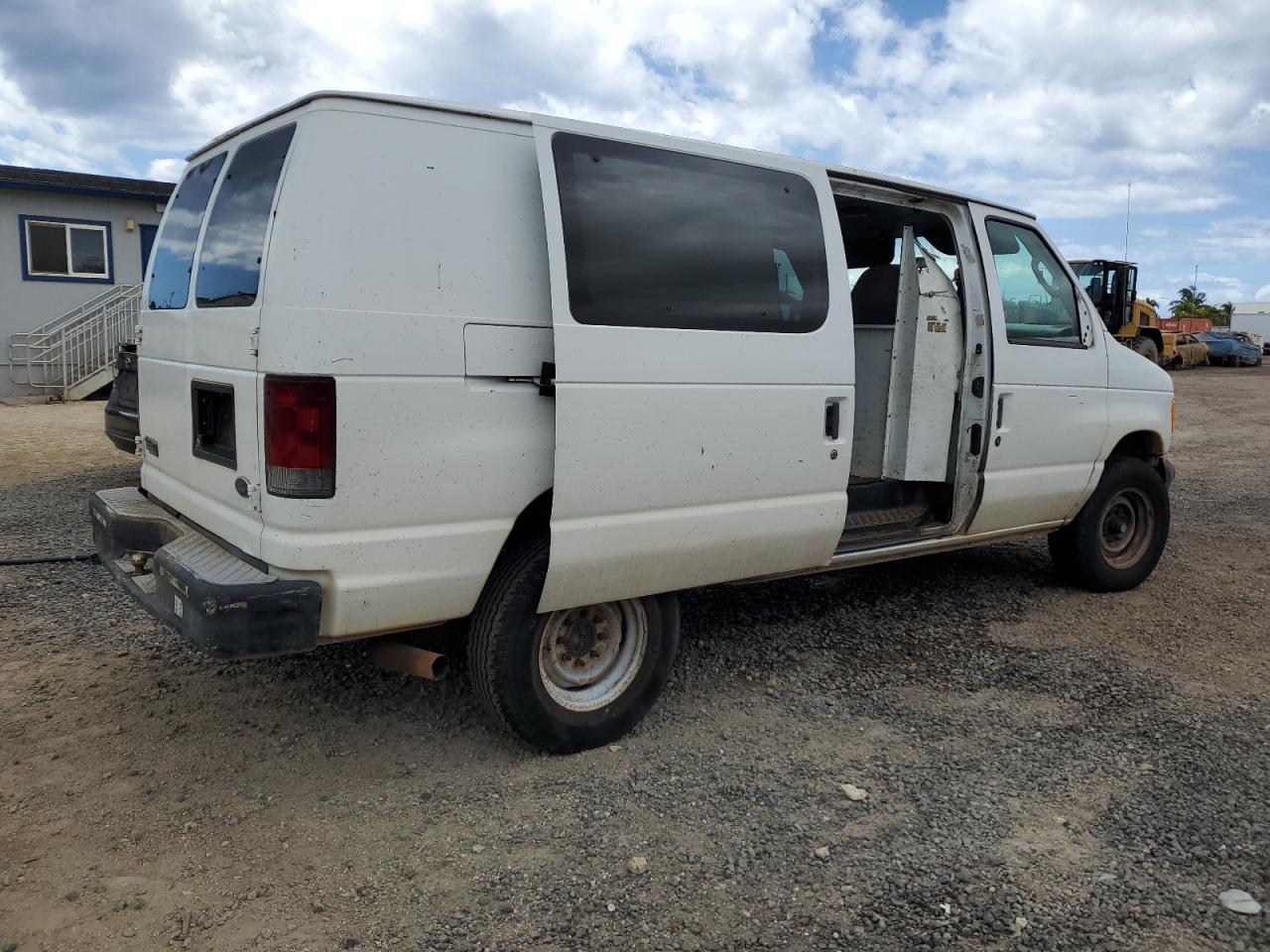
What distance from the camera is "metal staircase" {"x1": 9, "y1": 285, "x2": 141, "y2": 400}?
52.9 ft

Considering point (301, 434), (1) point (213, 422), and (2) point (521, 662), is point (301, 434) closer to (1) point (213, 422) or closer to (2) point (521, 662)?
(1) point (213, 422)

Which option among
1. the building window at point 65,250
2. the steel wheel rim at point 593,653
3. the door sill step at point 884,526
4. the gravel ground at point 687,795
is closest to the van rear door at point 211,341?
the gravel ground at point 687,795

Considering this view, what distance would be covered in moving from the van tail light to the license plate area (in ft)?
1.07

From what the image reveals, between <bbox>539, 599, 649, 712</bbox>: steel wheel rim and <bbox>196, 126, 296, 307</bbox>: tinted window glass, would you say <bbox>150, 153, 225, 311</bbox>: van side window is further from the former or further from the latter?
<bbox>539, 599, 649, 712</bbox>: steel wheel rim

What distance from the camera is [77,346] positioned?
16391 mm

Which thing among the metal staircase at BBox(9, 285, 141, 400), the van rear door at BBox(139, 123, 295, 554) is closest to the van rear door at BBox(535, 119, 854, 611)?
the van rear door at BBox(139, 123, 295, 554)

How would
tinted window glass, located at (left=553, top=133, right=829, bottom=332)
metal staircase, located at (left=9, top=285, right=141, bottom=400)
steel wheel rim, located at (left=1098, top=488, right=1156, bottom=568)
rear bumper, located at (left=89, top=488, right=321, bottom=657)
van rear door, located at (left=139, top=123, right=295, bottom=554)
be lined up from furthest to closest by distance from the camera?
metal staircase, located at (left=9, top=285, right=141, bottom=400) < steel wheel rim, located at (left=1098, top=488, right=1156, bottom=568) < tinted window glass, located at (left=553, top=133, right=829, bottom=332) < van rear door, located at (left=139, top=123, right=295, bottom=554) < rear bumper, located at (left=89, top=488, right=321, bottom=657)

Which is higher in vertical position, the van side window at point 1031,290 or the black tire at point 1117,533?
the van side window at point 1031,290

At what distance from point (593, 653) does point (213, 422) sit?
1.63m

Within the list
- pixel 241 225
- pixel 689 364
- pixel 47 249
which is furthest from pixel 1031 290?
pixel 47 249

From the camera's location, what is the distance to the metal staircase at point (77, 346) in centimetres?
1612

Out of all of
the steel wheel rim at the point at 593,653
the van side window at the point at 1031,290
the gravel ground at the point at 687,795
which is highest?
the van side window at the point at 1031,290

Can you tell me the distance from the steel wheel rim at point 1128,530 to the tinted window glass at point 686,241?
3046 millimetres

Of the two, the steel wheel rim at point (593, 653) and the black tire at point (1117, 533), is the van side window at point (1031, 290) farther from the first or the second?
the steel wheel rim at point (593, 653)
